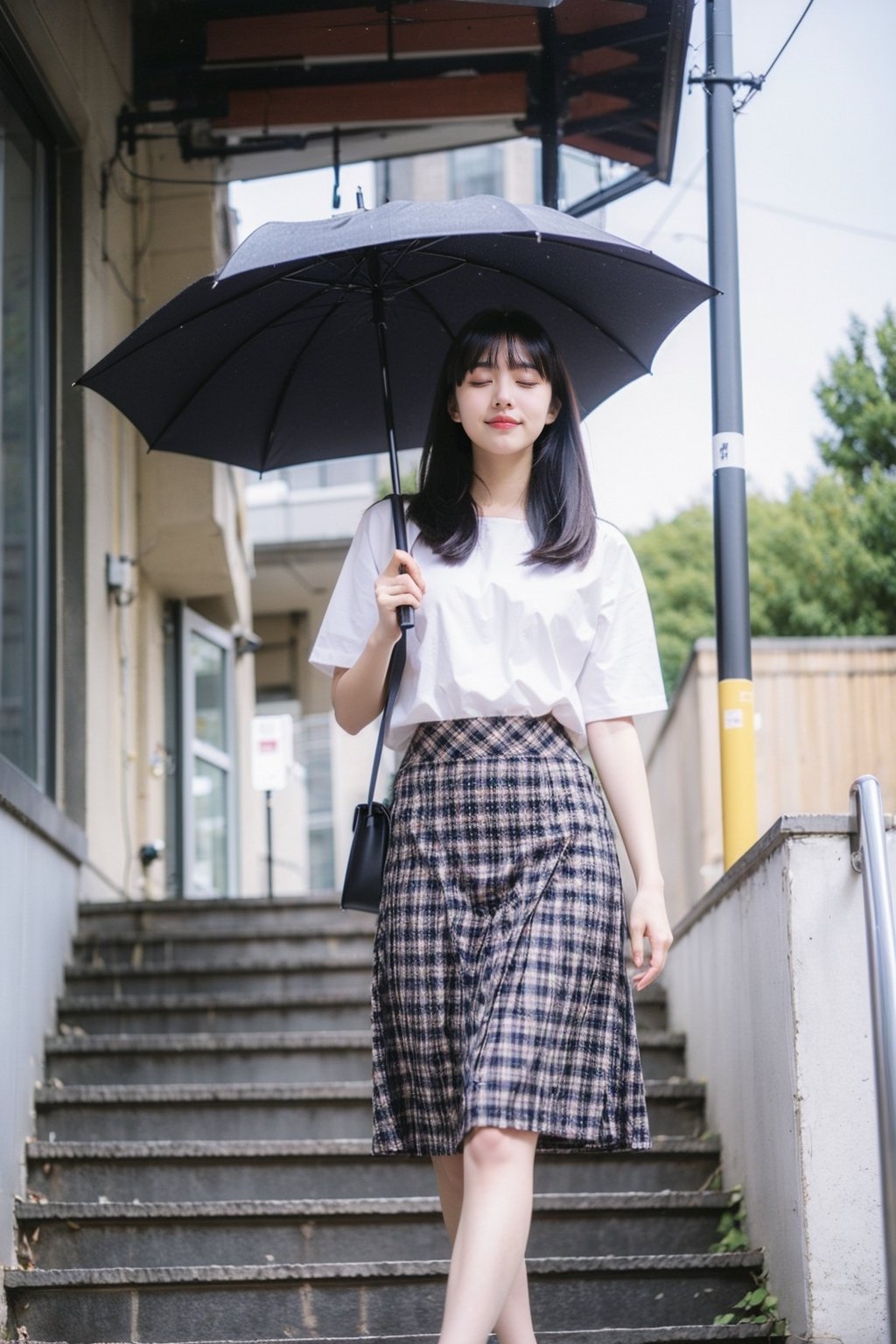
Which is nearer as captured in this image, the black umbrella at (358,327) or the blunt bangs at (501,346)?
the blunt bangs at (501,346)

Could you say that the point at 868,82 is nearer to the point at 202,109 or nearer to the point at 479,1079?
the point at 202,109

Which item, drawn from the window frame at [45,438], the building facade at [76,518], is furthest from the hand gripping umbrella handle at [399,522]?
the window frame at [45,438]

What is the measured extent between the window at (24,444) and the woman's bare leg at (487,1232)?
3394 mm

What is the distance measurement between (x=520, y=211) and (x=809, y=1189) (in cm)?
166

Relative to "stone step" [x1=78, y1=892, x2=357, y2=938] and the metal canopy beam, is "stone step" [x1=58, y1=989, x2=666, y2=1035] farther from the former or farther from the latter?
the metal canopy beam

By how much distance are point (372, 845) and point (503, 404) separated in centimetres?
71

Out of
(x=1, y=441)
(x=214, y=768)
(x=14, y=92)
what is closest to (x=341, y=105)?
(x=14, y=92)

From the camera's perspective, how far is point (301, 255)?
7.79 feet

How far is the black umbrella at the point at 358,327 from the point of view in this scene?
8.32 ft

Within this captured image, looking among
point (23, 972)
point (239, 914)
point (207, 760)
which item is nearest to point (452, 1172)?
point (23, 972)

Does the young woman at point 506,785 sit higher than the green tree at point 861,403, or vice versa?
the green tree at point 861,403

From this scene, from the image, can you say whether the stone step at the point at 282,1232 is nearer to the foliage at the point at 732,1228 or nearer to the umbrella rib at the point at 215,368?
the foliage at the point at 732,1228

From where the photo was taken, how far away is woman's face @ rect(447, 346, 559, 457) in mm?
2385

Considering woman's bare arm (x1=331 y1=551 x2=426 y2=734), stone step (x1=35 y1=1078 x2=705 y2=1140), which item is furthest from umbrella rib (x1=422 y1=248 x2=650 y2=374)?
stone step (x1=35 y1=1078 x2=705 y2=1140)
